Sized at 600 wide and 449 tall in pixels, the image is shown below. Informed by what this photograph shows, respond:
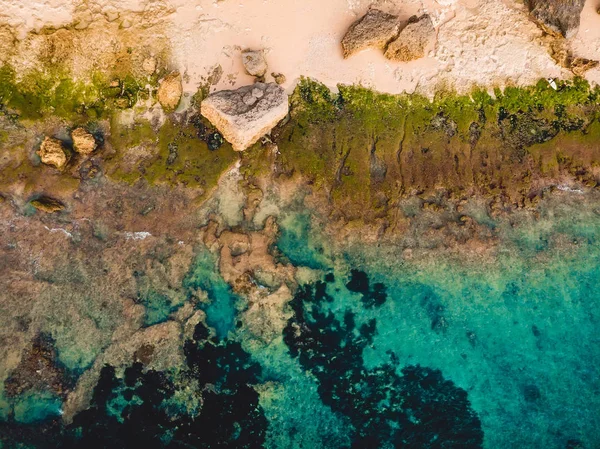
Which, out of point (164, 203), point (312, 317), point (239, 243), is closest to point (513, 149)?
point (312, 317)

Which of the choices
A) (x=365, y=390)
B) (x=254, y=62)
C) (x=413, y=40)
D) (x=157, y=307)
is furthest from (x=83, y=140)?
(x=365, y=390)

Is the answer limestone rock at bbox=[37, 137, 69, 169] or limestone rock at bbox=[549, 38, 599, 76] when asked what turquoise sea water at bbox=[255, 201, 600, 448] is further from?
limestone rock at bbox=[37, 137, 69, 169]

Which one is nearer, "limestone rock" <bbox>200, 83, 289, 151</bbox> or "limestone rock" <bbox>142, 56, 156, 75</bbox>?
"limestone rock" <bbox>200, 83, 289, 151</bbox>

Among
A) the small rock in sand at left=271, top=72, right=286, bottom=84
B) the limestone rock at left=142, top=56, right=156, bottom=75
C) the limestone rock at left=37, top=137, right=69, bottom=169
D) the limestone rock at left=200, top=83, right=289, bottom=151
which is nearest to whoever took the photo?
the limestone rock at left=200, top=83, right=289, bottom=151

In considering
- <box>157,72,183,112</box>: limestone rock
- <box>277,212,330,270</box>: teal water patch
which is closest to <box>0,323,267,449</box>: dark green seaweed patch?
<box>277,212,330,270</box>: teal water patch

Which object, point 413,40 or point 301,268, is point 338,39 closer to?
point 413,40

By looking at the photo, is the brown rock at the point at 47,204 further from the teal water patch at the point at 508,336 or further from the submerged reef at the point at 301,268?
the teal water patch at the point at 508,336
